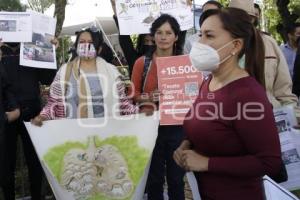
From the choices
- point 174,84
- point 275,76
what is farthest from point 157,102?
point 275,76

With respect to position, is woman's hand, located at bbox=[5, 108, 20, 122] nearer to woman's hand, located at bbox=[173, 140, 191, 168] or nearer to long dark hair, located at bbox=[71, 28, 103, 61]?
long dark hair, located at bbox=[71, 28, 103, 61]

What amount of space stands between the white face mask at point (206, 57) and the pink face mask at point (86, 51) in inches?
69.3

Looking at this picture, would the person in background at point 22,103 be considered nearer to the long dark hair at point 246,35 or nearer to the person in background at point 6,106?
the person in background at point 6,106

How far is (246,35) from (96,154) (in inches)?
77.9

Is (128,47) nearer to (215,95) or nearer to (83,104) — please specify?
(83,104)

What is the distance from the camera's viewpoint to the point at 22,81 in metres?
4.49

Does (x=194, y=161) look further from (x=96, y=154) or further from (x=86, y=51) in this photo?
(x=86, y=51)

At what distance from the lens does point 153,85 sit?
4066 mm

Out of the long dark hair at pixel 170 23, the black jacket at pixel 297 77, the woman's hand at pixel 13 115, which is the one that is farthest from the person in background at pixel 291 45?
the woman's hand at pixel 13 115

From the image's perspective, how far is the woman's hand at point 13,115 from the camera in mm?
4102

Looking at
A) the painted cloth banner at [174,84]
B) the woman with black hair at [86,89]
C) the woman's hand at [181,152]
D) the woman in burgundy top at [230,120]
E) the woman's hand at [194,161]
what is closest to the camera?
the woman in burgundy top at [230,120]

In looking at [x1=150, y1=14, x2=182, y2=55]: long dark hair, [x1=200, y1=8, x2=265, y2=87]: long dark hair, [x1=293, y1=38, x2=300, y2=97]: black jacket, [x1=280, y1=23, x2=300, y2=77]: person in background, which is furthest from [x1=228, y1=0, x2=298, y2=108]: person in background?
[x1=280, y1=23, x2=300, y2=77]: person in background

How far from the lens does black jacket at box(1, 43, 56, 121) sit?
175 inches

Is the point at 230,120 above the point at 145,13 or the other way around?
the other way around
